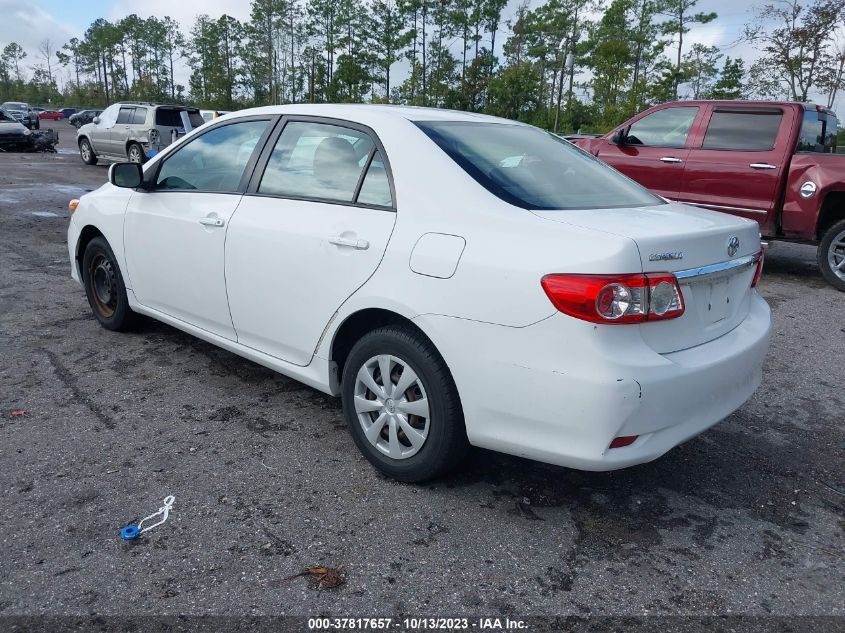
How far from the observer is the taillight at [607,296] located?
7.88 ft

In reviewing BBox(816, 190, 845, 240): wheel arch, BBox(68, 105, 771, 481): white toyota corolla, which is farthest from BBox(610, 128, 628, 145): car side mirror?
BBox(68, 105, 771, 481): white toyota corolla

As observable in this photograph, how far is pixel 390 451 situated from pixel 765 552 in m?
1.56

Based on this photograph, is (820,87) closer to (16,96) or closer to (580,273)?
(580,273)

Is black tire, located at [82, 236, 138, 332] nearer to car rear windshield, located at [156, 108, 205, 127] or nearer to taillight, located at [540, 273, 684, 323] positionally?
taillight, located at [540, 273, 684, 323]

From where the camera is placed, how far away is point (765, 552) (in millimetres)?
2707

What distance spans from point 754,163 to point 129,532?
7356 mm

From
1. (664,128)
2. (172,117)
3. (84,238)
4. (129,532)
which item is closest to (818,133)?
(664,128)

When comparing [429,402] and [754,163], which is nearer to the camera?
[429,402]

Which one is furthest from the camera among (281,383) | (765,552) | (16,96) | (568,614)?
(16,96)

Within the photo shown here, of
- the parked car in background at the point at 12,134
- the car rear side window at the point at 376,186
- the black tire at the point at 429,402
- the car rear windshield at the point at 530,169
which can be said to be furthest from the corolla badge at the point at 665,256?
the parked car in background at the point at 12,134

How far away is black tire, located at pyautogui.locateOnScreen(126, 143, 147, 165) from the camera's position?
17500mm

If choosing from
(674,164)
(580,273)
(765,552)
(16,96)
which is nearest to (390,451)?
(580,273)

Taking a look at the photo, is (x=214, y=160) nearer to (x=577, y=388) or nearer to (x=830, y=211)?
(x=577, y=388)

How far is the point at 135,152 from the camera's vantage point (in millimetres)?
17688
